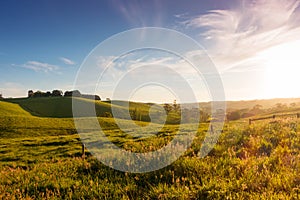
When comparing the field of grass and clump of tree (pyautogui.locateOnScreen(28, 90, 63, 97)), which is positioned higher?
clump of tree (pyautogui.locateOnScreen(28, 90, 63, 97))

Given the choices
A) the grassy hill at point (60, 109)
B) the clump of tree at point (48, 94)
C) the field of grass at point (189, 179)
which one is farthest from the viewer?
the clump of tree at point (48, 94)

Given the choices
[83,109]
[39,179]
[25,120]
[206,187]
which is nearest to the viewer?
[206,187]

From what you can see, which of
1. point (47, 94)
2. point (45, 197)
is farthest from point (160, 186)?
point (47, 94)

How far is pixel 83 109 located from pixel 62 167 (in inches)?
4765

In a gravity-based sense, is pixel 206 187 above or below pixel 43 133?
above

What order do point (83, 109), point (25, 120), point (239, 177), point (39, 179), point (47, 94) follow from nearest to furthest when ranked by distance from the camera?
point (239, 177) → point (39, 179) → point (25, 120) → point (83, 109) → point (47, 94)

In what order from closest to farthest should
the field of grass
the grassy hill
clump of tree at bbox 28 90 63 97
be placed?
the field of grass < the grassy hill < clump of tree at bbox 28 90 63 97

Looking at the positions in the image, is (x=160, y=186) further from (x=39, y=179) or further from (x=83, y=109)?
(x=83, y=109)

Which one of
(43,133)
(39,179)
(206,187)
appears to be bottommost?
(43,133)

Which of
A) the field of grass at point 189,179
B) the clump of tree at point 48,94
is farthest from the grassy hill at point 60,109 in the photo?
the field of grass at point 189,179

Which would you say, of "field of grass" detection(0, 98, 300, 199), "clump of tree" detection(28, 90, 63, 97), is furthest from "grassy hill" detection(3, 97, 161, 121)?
"field of grass" detection(0, 98, 300, 199)

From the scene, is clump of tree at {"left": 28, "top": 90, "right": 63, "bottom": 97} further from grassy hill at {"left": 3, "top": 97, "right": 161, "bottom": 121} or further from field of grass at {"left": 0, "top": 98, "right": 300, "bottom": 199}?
field of grass at {"left": 0, "top": 98, "right": 300, "bottom": 199}

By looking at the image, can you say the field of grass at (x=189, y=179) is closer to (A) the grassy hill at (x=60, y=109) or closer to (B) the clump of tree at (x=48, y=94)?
(A) the grassy hill at (x=60, y=109)

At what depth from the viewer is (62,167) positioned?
872cm
